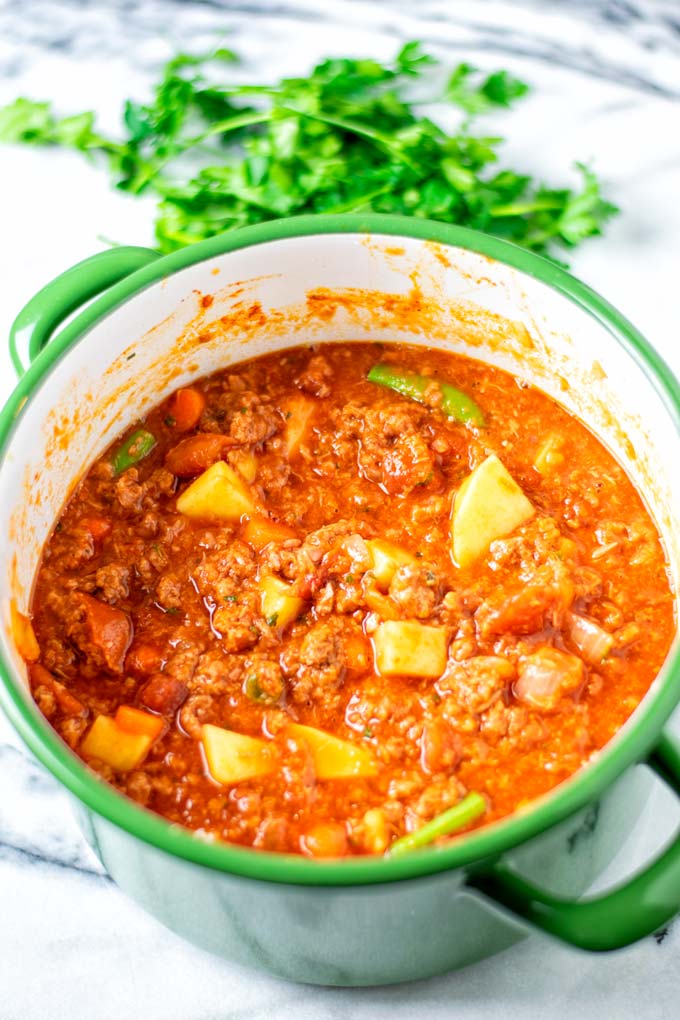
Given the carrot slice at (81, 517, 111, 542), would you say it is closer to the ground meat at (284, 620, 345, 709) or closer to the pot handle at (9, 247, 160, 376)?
the pot handle at (9, 247, 160, 376)

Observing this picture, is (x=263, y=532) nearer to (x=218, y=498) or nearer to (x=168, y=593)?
(x=218, y=498)

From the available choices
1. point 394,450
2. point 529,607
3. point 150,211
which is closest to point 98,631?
point 394,450

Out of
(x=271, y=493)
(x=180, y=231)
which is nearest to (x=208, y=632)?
(x=271, y=493)

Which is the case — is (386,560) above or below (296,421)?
below

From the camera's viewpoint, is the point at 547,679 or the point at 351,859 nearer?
the point at 351,859

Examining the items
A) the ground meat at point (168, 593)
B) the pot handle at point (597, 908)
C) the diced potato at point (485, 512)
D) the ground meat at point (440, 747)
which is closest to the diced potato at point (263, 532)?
the ground meat at point (168, 593)
